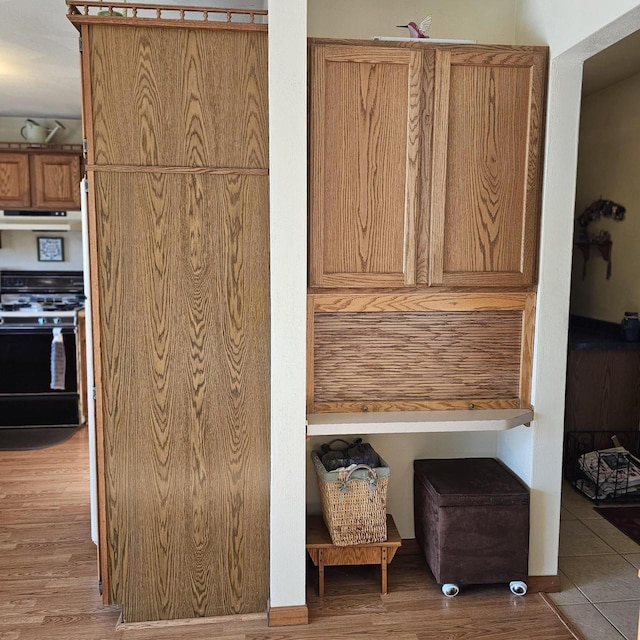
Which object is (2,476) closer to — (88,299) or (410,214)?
(88,299)

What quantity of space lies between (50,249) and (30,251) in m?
0.18

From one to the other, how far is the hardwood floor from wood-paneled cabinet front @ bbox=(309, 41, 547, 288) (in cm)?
127

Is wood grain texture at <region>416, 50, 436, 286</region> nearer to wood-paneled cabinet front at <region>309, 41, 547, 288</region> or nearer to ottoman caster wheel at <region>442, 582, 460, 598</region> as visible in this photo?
wood-paneled cabinet front at <region>309, 41, 547, 288</region>

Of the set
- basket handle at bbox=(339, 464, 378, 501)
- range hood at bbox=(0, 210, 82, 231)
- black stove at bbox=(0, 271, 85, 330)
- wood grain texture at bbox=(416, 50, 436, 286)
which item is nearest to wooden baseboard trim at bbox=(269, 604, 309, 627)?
basket handle at bbox=(339, 464, 378, 501)

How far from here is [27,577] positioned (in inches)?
105

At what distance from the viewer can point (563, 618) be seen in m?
2.38

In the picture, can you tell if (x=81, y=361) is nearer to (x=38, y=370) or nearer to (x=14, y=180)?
(x=38, y=370)

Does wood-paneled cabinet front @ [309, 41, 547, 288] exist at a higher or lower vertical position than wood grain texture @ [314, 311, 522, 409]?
higher

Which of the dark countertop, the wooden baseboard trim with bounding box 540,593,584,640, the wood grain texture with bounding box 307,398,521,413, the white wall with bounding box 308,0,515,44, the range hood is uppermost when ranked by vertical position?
the white wall with bounding box 308,0,515,44

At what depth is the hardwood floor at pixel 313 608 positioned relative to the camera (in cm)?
229

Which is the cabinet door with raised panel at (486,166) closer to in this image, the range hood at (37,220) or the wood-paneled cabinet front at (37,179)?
the range hood at (37,220)

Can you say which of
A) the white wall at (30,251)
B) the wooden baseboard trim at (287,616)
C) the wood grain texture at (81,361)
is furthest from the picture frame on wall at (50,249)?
the wooden baseboard trim at (287,616)

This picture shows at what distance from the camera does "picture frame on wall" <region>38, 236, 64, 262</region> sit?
5562 millimetres

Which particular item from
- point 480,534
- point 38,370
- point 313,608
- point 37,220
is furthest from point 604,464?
point 37,220
